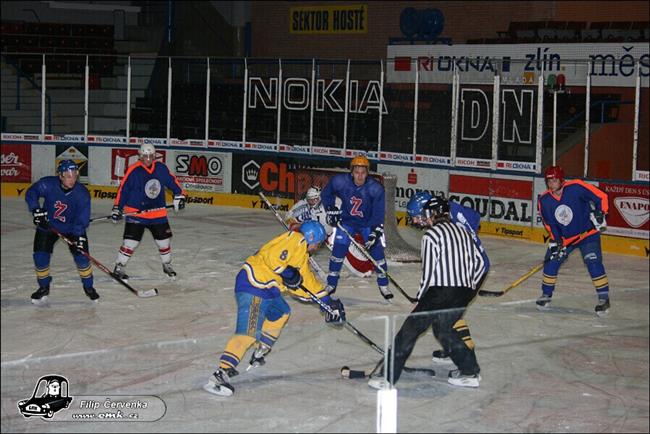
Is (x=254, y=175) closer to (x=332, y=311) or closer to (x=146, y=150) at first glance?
(x=146, y=150)

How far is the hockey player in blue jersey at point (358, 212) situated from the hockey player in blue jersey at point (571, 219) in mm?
1591

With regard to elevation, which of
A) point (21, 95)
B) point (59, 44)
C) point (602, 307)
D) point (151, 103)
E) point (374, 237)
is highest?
point (59, 44)

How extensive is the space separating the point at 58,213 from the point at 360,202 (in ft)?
9.45

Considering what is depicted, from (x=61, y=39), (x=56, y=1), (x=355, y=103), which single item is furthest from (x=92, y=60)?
(x=355, y=103)

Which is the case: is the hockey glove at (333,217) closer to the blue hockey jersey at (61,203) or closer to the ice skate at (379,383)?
the blue hockey jersey at (61,203)

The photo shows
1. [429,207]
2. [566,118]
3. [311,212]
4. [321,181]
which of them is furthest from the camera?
[566,118]

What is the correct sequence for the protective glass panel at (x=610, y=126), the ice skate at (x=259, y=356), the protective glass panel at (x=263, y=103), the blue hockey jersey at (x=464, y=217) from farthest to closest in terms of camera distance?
the protective glass panel at (x=263, y=103), the protective glass panel at (x=610, y=126), the blue hockey jersey at (x=464, y=217), the ice skate at (x=259, y=356)

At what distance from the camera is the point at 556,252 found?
960 cm

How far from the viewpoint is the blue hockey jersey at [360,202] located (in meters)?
10.1

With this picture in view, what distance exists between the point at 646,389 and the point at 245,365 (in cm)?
233

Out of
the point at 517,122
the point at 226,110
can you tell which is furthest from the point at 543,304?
the point at 226,110

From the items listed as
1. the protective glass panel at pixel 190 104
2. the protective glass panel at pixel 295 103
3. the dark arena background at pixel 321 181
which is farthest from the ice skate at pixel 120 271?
the protective glass panel at pixel 190 104

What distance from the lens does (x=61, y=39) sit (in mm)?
23250

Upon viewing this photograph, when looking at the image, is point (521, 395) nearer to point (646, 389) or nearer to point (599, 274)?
point (646, 389)
